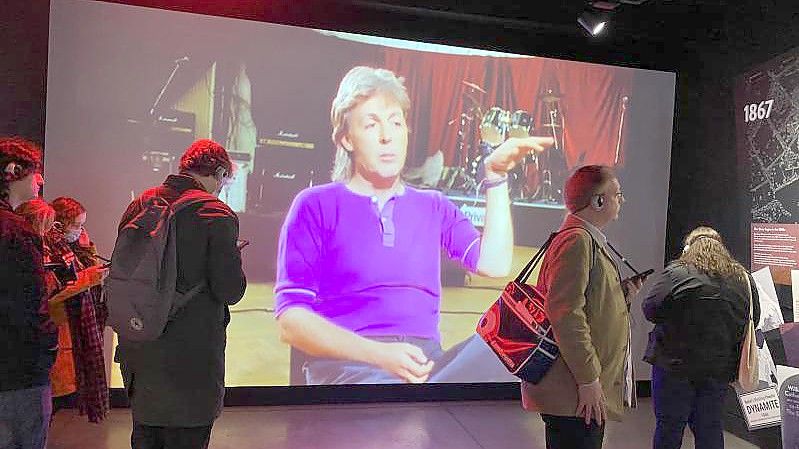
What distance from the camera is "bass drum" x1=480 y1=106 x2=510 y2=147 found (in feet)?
14.2

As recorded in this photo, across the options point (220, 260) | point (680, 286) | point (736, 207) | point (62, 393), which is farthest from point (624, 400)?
point (736, 207)

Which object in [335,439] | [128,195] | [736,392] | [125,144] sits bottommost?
[335,439]

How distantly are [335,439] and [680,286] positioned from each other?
2.06 metres

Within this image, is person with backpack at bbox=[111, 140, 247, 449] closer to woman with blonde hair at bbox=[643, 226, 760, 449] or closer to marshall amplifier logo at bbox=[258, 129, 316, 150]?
woman with blonde hair at bbox=[643, 226, 760, 449]

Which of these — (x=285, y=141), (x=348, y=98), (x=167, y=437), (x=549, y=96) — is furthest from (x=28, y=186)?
(x=549, y=96)

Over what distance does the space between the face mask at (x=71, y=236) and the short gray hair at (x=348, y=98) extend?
1.56 metres

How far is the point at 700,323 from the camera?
104 inches

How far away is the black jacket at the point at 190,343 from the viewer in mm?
1758

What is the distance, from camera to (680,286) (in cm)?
265

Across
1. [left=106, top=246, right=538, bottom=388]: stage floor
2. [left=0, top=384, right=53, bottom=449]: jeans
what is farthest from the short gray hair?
[left=0, top=384, right=53, bottom=449]: jeans

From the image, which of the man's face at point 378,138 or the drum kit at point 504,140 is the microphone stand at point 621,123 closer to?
the drum kit at point 504,140

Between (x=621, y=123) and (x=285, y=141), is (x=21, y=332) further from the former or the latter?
(x=621, y=123)

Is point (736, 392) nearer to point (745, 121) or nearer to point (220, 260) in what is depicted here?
point (745, 121)

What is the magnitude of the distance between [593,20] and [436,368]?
2.62 metres
